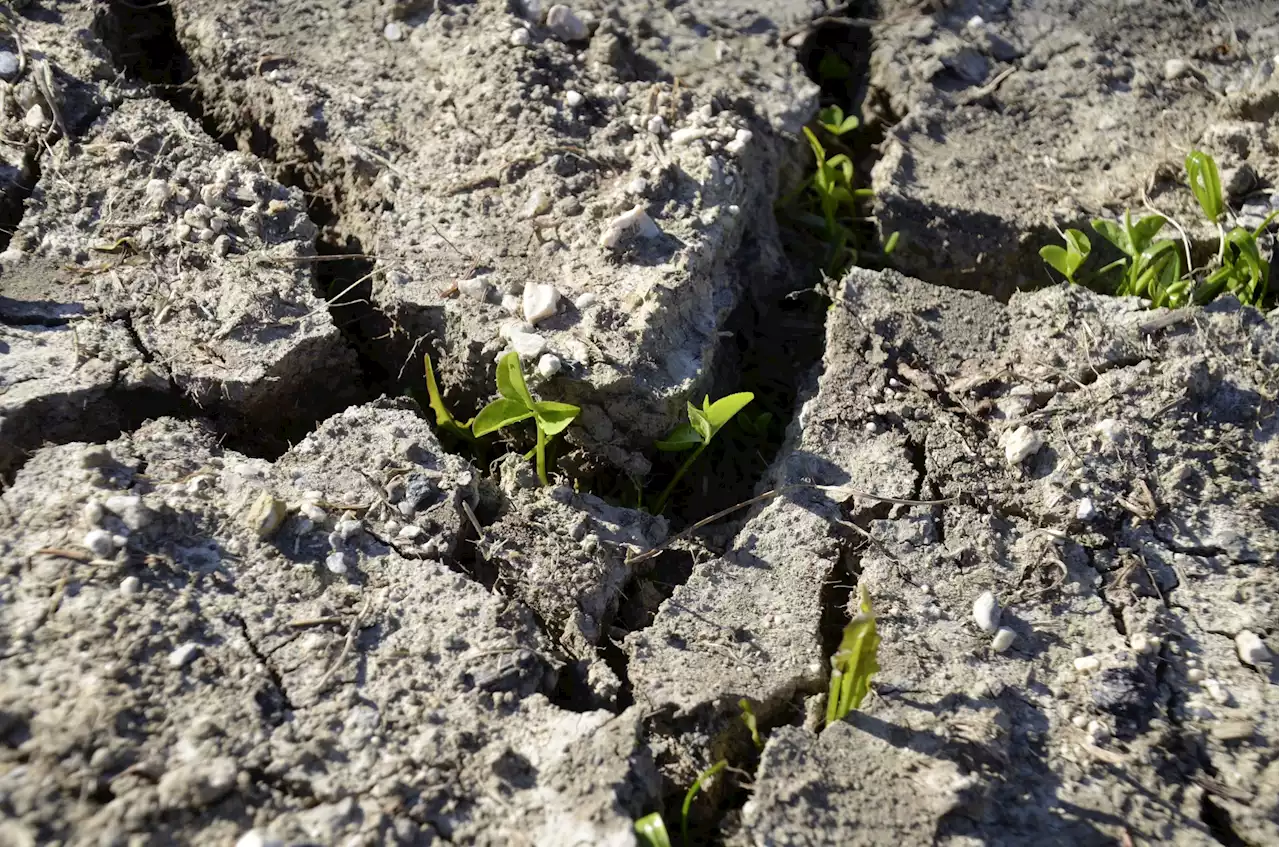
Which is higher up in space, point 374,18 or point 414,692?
point 374,18

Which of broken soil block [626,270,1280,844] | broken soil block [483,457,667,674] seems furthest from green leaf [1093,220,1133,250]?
broken soil block [483,457,667,674]

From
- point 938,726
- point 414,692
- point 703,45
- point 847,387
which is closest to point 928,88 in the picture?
point 703,45

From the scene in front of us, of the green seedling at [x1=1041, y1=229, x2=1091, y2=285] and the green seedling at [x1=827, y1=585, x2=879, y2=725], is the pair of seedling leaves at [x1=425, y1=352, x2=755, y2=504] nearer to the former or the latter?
the green seedling at [x1=827, y1=585, x2=879, y2=725]

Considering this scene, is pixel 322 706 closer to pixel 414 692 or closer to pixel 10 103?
pixel 414 692

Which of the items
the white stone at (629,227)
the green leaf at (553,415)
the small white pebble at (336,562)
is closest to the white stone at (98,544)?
the small white pebble at (336,562)

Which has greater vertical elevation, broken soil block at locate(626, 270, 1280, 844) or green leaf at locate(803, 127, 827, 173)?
green leaf at locate(803, 127, 827, 173)

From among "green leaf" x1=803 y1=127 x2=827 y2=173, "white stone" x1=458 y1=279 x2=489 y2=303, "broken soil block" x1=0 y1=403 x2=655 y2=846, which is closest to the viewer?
"broken soil block" x1=0 y1=403 x2=655 y2=846
